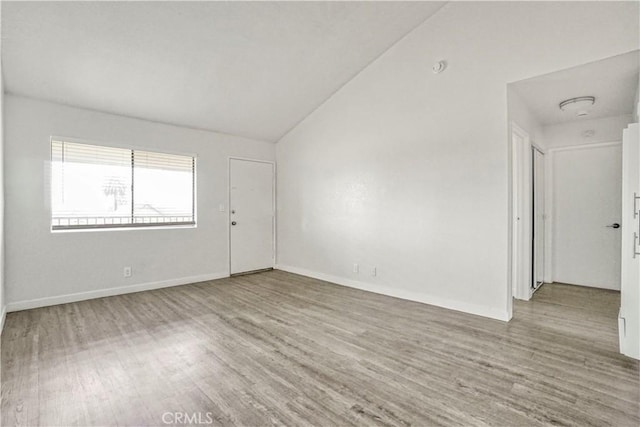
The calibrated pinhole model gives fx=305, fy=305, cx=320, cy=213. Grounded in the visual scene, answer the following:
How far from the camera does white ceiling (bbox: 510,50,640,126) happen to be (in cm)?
273

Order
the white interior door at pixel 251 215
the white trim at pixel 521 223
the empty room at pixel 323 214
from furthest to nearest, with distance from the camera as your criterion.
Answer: the white interior door at pixel 251 215 < the white trim at pixel 521 223 < the empty room at pixel 323 214

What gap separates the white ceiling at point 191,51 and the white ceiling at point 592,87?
1.47m

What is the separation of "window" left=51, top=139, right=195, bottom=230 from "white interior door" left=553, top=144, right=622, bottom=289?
18.9 feet

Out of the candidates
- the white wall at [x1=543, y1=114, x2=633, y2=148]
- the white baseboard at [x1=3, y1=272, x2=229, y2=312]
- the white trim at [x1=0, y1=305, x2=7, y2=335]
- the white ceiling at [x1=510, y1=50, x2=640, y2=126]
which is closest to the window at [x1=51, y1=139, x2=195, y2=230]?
the white baseboard at [x1=3, y1=272, x2=229, y2=312]

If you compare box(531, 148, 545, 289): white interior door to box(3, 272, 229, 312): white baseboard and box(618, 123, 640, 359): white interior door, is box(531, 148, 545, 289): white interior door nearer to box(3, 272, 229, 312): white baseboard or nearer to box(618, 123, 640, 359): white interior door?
box(618, 123, 640, 359): white interior door

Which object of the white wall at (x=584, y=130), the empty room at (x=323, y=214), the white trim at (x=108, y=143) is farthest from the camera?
the white wall at (x=584, y=130)

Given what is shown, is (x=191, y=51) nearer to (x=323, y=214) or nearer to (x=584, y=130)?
(x=323, y=214)

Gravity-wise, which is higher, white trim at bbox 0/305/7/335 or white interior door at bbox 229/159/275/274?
white interior door at bbox 229/159/275/274

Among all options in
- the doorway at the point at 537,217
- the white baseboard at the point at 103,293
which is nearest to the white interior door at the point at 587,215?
the doorway at the point at 537,217

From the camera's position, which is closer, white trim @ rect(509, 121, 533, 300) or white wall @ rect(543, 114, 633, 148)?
white trim @ rect(509, 121, 533, 300)

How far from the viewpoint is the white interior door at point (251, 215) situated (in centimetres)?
531

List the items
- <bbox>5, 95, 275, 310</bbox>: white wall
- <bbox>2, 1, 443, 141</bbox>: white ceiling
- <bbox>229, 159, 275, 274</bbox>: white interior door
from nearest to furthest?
1. <bbox>2, 1, 443, 141</bbox>: white ceiling
2. <bbox>5, 95, 275, 310</bbox>: white wall
3. <bbox>229, 159, 275, 274</bbox>: white interior door

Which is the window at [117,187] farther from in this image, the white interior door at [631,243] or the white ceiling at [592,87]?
the white interior door at [631,243]

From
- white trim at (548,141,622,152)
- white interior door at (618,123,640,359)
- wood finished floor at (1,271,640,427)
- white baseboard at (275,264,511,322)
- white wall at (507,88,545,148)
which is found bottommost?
wood finished floor at (1,271,640,427)
